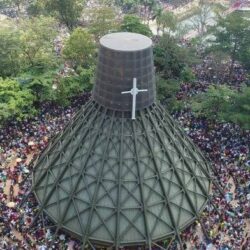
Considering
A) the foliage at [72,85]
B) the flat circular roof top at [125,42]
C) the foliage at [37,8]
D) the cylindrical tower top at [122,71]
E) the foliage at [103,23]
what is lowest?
the foliage at [72,85]

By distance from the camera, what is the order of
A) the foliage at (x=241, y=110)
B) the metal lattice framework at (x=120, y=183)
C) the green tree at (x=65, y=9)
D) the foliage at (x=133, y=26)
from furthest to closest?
the green tree at (x=65, y=9)
the foliage at (x=133, y=26)
the foliage at (x=241, y=110)
the metal lattice framework at (x=120, y=183)

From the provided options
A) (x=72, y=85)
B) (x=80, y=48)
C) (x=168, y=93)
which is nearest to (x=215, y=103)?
(x=168, y=93)

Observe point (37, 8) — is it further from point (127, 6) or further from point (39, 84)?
point (39, 84)

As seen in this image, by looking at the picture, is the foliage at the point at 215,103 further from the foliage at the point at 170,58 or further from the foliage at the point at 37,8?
the foliage at the point at 37,8

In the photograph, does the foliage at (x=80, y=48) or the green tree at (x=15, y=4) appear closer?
the foliage at (x=80, y=48)

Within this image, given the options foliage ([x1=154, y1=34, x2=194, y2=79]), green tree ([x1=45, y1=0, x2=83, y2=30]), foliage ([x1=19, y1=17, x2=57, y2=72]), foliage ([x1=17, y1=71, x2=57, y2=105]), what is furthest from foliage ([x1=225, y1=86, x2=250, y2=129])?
green tree ([x1=45, y1=0, x2=83, y2=30])

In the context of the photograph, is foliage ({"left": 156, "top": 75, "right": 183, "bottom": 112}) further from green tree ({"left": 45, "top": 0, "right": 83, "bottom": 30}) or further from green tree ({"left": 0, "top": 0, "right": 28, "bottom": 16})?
green tree ({"left": 0, "top": 0, "right": 28, "bottom": 16})

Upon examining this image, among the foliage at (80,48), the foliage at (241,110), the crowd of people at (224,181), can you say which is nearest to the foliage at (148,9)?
the foliage at (80,48)

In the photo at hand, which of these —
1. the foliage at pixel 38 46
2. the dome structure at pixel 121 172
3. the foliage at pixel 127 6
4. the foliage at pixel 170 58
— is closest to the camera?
the dome structure at pixel 121 172
